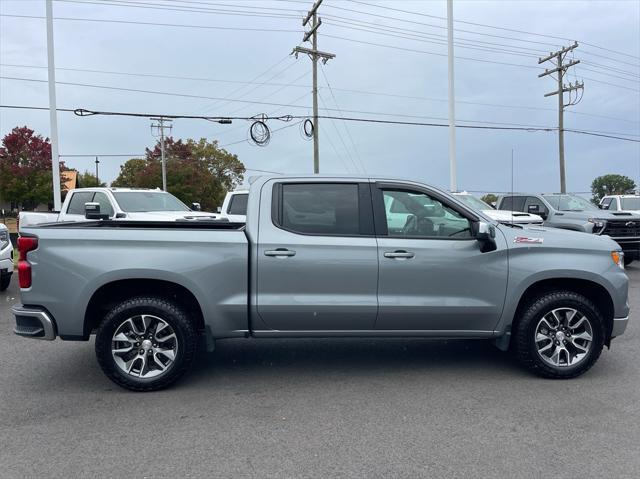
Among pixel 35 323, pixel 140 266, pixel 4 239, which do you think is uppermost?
pixel 4 239

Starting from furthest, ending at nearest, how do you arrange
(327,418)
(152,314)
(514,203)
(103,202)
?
(514,203) < (103,202) < (152,314) < (327,418)

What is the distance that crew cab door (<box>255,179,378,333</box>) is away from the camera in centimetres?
490

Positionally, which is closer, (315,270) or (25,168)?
(315,270)

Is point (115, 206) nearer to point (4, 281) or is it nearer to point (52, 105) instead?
point (4, 281)

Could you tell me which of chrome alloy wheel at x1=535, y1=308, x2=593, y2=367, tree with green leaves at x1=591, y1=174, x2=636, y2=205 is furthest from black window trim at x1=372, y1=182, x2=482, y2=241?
tree with green leaves at x1=591, y1=174, x2=636, y2=205

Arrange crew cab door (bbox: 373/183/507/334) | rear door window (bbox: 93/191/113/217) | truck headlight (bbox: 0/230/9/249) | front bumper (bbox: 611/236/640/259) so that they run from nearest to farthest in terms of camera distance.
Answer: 1. crew cab door (bbox: 373/183/507/334)
2. truck headlight (bbox: 0/230/9/249)
3. rear door window (bbox: 93/191/113/217)
4. front bumper (bbox: 611/236/640/259)

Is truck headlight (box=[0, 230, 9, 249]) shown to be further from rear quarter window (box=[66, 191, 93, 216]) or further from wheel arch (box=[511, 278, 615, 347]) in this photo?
wheel arch (box=[511, 278, 615, 347])

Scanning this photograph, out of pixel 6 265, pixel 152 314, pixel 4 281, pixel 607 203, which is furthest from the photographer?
pixel 607 203

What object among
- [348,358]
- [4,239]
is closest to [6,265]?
[4,239]

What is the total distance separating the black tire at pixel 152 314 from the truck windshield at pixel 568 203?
12123 mm

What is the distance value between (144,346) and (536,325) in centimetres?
353

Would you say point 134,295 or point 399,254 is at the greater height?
point 399,254

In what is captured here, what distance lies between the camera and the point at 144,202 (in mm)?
12484

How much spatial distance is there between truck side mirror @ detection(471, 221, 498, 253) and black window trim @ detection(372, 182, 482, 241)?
0.10 metres
